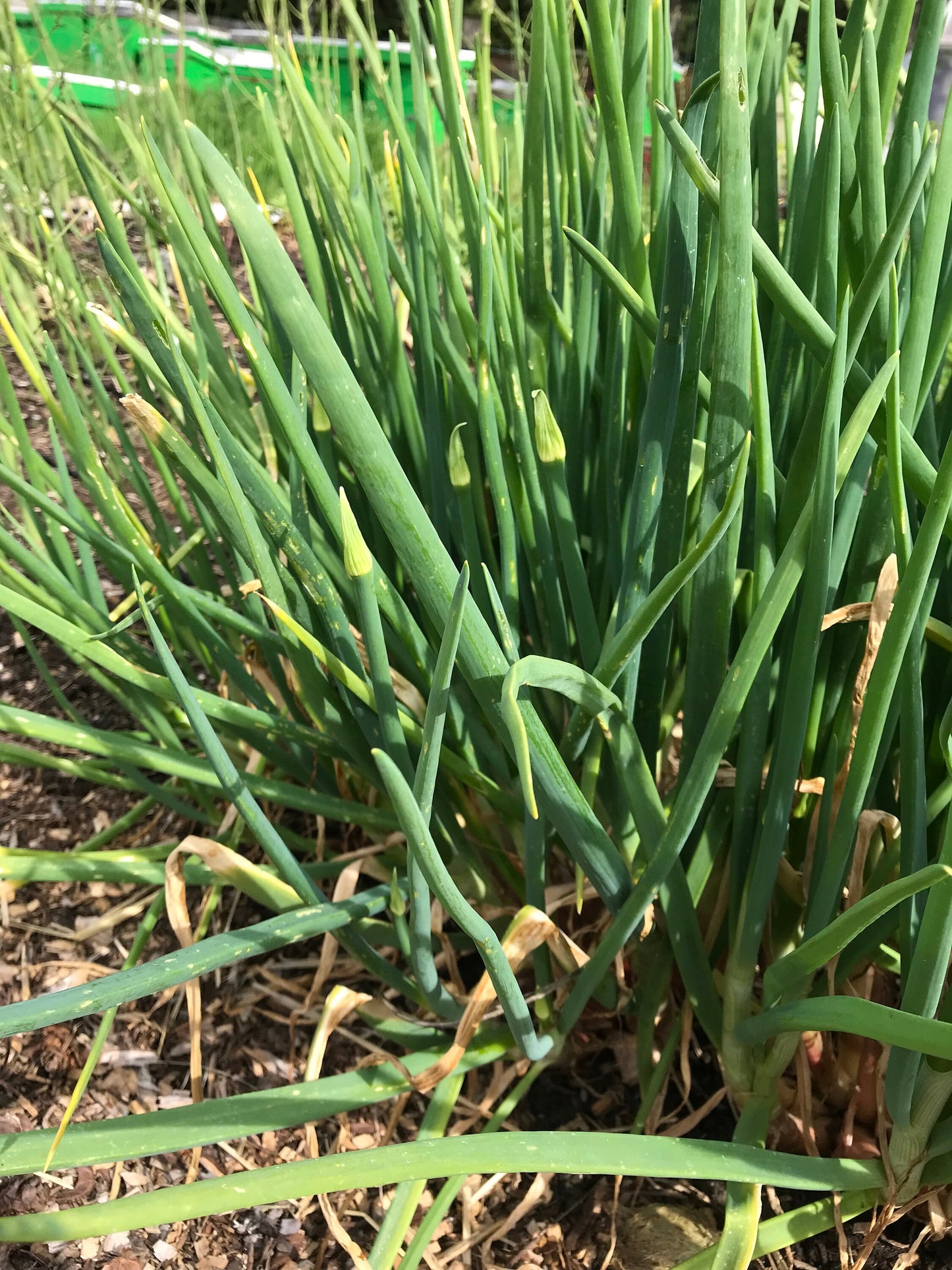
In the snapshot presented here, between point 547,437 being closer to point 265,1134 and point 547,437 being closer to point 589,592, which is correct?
point 589,592

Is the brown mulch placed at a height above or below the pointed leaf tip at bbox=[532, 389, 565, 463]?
below

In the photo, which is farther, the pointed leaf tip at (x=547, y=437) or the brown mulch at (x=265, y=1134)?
the brown mulch at (x=265, y=1134)

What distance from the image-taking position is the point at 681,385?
1.47 feet

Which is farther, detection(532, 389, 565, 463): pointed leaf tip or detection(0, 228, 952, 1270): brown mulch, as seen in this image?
detection(0, 228, 952, 1270): brown mulch

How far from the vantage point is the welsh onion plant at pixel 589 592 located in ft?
1.20

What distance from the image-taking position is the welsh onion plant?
366 mm

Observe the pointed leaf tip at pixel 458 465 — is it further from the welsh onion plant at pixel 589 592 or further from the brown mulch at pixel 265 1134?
the brown mulch at pixel 265 1134

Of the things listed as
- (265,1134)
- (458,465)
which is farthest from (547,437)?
(265,1134)

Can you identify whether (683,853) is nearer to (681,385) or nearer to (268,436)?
(681,385)

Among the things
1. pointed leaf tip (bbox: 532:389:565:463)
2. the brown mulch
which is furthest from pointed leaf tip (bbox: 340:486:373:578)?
the brown mulch

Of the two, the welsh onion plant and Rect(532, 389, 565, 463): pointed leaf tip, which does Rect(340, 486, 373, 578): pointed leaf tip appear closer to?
the welsh onion plant

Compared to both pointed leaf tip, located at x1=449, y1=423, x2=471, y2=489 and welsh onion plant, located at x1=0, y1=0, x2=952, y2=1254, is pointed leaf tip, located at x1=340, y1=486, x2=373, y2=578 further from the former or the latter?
pointed leaf tip, located at x1=449, y1=423, x2=471, y2=489

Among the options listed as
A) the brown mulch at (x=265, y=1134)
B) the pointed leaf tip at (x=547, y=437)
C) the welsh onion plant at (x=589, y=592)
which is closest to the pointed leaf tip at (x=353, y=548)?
the welsh onion plant at (x=589, y=592)

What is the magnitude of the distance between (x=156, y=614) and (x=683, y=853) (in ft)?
1.55
